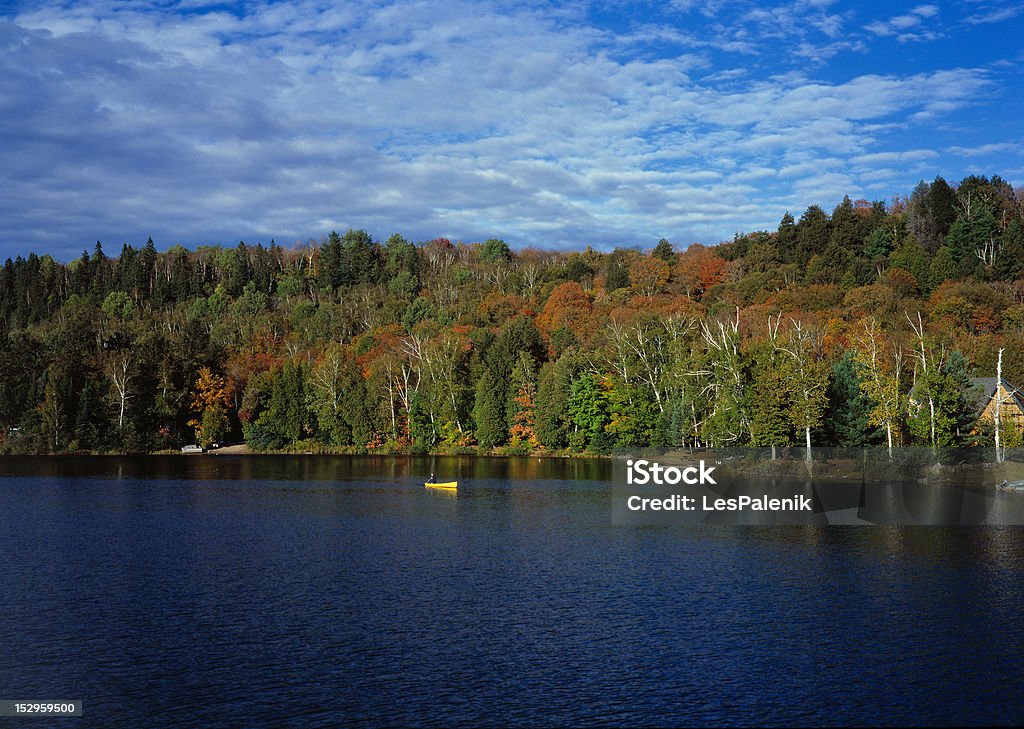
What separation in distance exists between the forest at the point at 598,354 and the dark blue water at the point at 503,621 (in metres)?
30.5

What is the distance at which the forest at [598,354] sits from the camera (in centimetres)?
7869

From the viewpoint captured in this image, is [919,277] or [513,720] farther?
[919,277]

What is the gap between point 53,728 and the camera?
21.5 m

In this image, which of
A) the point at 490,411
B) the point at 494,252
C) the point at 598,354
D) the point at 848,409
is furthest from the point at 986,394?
the point at 494,252

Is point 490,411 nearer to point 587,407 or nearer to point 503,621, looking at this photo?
point 587,407

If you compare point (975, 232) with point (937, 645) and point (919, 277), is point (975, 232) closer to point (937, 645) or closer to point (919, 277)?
point (919, 277)

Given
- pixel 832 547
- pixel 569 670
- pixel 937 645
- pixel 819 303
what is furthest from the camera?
pixel 819 303

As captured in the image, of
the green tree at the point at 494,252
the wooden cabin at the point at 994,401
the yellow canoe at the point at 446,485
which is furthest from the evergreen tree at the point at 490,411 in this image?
the green tree at the point at 494,252

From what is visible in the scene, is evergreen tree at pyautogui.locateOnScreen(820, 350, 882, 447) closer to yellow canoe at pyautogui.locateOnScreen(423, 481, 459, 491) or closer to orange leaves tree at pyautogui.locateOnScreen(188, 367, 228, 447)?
yellow canoe at pyautogui.locateOnScreen(423, 481, 459, 491)

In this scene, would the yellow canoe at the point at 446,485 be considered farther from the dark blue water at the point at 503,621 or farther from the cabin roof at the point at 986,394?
the cabin roof at the point at 986,394

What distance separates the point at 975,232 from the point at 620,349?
64.2 m

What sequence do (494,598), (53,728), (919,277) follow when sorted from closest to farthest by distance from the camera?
(53,728) < (494,598) < (919,277)

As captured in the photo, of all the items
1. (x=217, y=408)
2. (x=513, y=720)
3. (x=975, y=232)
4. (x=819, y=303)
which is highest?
(x=975, y=232)

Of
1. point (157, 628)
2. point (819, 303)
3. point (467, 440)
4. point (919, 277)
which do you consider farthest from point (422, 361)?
point (157, 628)
